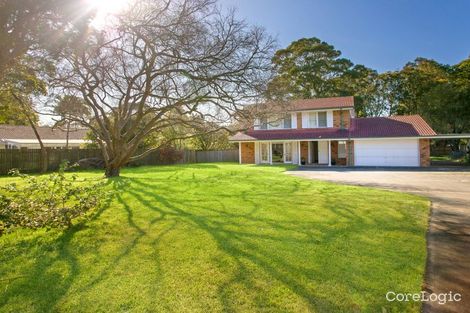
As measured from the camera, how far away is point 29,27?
5168 millimetres

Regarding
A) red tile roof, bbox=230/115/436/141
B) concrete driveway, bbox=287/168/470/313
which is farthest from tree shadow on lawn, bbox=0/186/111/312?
red tile roof, bbox=230/115/436/141

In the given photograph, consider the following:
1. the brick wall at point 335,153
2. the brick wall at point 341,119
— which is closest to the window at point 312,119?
the brick wall at point 341,119

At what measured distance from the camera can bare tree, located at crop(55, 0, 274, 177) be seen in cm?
866

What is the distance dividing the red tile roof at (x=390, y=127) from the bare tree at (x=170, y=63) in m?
15.6

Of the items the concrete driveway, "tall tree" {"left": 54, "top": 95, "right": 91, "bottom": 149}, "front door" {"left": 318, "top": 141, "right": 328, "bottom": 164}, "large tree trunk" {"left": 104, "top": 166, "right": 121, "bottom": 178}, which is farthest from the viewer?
"front door" {"left": 318, "top": 141, "right": 328, "bottom": 164}

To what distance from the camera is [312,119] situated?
29641mm

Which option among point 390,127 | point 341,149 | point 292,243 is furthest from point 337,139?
point 292,243

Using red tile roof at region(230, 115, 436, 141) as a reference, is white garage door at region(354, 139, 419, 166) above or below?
below

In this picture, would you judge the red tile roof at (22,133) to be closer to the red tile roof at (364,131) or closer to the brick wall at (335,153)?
the red tile roof at (364,131)

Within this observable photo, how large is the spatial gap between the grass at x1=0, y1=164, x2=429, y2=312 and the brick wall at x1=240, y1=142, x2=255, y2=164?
79.0ft

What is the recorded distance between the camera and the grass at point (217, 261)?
332 cm

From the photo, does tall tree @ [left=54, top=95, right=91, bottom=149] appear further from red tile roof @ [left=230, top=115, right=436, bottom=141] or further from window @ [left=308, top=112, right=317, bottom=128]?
window @ [left=308, top=112, right=317, bottom=128]

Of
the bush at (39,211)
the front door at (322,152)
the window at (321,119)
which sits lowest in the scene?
the bush at (39,211)

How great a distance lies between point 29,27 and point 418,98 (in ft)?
139
